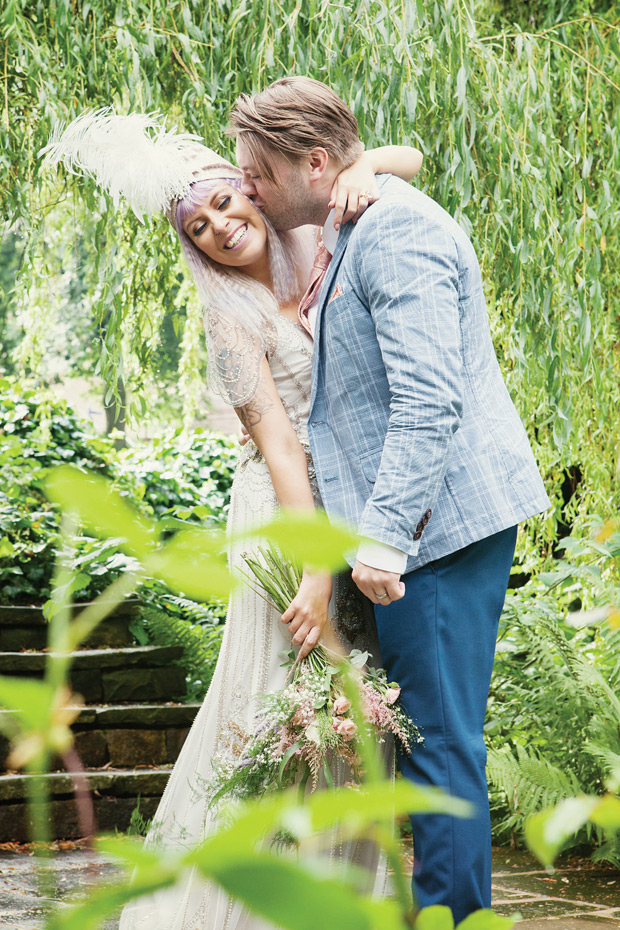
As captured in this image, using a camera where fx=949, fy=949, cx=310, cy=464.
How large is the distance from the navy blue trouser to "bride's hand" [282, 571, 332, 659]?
13cm

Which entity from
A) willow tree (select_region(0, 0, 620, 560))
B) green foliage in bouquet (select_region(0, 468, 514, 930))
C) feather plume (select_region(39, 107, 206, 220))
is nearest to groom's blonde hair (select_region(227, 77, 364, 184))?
feather plume (select_region(39, 107, 206, 220))

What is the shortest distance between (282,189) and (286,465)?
1.86 feet

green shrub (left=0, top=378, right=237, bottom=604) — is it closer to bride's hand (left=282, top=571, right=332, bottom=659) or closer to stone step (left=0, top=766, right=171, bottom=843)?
stone step (left=0, top=766, right=171, bottom=843)

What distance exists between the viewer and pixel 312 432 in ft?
6.22

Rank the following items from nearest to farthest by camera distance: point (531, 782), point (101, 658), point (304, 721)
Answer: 1. point (304, 721)
2. point (531, 782)
3. point (101, 658)

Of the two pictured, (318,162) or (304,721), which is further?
(318,162)

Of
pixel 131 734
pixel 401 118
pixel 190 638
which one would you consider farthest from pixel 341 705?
pixel 190 638

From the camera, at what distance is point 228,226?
205cm

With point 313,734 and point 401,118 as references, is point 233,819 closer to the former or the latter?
point 313,734

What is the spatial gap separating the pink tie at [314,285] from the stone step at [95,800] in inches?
91.9

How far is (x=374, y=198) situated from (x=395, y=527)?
0.64 metres

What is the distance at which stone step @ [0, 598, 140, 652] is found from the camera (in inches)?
181

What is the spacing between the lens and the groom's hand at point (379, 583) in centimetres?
167

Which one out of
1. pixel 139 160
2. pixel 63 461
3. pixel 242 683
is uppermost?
pixel 63 461
